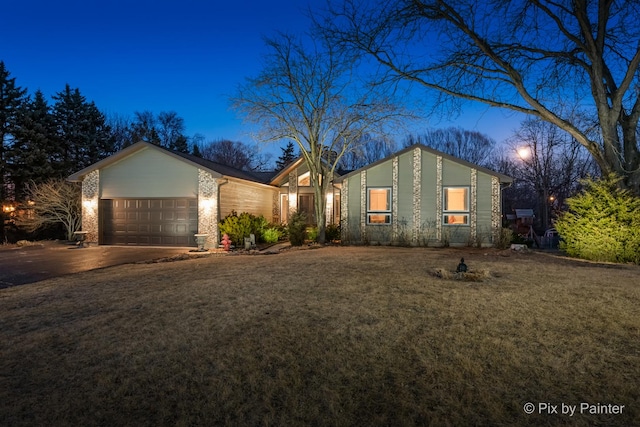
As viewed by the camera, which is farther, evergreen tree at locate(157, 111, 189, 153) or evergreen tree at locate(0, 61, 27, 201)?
evergreen tree at locate(157, 111, 189, 153)

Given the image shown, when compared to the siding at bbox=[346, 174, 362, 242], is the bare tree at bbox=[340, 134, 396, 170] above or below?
above

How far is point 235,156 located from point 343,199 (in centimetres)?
3394

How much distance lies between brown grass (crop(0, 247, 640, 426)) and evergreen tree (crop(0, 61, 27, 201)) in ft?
72.1

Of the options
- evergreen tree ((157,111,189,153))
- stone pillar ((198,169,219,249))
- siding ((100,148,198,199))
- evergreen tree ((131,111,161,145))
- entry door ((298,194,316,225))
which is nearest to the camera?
stone pillar ((198,169,219,249))

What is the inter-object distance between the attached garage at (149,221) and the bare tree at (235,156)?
2982cm

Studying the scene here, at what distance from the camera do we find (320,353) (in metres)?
3.51

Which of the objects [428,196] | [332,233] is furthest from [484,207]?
[332,233]

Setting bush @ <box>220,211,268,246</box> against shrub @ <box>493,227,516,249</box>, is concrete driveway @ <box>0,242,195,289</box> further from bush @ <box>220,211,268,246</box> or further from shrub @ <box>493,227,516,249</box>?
shrub @ <box>493,227,516,249</box>

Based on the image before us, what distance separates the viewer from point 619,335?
13.0 ft

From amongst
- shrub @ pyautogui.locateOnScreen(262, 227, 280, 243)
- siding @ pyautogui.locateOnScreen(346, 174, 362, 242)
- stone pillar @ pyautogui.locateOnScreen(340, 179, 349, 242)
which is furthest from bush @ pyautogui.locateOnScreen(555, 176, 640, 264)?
shrub @ pyautogui.locateOnScreen(262, 227, 280, 243)

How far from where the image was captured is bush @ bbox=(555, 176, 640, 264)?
385 inches

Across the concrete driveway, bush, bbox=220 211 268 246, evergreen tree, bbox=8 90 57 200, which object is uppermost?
evergreen tree, bbox=8 90 57 200

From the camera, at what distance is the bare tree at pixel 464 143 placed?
39.4 m

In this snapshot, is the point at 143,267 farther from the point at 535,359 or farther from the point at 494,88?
the point at 494,88
